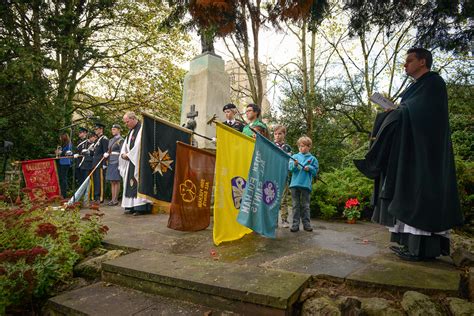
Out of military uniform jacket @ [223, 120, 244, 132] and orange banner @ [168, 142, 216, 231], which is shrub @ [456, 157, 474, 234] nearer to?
military uniform jacket @ [223, 120, 244, 132]

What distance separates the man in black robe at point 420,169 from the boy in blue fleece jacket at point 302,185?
57.4 inches

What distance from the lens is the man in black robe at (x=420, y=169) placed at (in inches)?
125

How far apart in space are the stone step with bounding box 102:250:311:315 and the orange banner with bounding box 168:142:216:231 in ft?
4.37

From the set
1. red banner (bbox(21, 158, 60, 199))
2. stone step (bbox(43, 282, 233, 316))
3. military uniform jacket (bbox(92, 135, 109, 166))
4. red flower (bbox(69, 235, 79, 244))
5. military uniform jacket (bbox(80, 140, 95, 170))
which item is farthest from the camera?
military uniform jacket (bbox(80, 140, 95, 170))

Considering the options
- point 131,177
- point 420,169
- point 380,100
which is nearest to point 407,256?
point 420,169

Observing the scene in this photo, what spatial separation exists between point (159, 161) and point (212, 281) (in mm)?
3364

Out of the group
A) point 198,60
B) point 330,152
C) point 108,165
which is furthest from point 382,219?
point 330,152

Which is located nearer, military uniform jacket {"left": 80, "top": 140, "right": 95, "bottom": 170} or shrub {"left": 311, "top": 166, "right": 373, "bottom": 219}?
shrub {"left": 311, "top": 166, "right": 373, "bottom": 219}

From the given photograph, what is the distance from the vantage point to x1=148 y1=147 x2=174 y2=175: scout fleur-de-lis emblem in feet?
18.4

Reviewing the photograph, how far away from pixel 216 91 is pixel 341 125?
25.5 ft

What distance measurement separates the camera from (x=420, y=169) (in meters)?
3.18

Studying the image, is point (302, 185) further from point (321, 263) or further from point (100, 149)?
point (100, 149)

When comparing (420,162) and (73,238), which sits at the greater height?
(420,162)

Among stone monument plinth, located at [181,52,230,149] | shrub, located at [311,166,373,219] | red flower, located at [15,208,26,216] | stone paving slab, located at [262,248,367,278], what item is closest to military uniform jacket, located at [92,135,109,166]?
stone monument plinth, located at [181,52,230,149]
